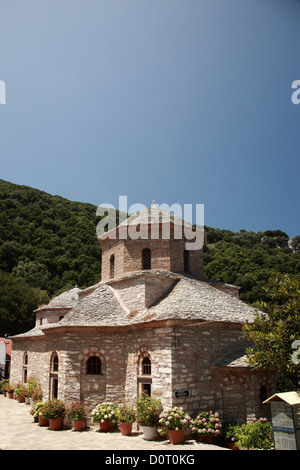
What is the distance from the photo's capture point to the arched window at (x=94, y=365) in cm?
1477

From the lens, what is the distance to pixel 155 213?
20.0m

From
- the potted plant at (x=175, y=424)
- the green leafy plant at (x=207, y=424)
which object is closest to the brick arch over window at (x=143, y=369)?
the potted plant at (x=175, y=424)

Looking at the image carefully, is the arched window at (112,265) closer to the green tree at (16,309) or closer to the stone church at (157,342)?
the stone church at (157,342)

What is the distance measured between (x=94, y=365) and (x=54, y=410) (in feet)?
7.70

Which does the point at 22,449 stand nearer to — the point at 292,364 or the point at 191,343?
the point at 191,343

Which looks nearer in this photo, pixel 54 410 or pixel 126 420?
pixel 126 420

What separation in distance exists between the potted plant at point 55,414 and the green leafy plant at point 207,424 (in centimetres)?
560

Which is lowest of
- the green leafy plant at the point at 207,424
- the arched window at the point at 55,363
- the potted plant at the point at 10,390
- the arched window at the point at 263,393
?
the potted plant at the point at 10,390

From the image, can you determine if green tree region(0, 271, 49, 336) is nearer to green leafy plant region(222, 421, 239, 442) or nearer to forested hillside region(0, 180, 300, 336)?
forested hillside region(0, 180, 300, 336)

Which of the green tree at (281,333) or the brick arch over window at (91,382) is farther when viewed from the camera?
the brick arch over window at (91,382)

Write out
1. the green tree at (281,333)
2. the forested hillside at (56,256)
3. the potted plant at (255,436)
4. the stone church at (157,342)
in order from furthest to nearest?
the forested hillside at (56,256)
the stone church at (157,342)
the potted plant at (255,436)
the green tree at (281,333)

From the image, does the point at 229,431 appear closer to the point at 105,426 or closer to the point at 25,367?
the point at 105,426

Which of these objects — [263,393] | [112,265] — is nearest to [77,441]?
[263,393]

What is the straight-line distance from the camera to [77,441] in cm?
1192
